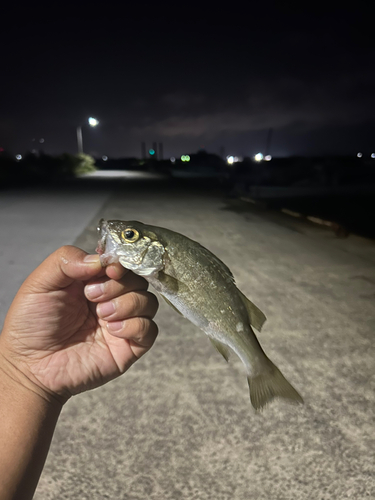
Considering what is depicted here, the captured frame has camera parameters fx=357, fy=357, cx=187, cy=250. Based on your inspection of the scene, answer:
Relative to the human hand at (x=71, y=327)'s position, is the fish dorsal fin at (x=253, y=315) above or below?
above

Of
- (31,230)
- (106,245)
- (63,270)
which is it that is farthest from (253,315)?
(31,230)

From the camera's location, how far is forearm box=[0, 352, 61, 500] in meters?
1.76

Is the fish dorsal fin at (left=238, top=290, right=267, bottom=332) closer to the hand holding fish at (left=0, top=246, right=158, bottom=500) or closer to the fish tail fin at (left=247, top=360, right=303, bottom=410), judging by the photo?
the fish tail fin at (left=247, top=360, right=303, bottom=410)

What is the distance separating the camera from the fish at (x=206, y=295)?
1363 mm

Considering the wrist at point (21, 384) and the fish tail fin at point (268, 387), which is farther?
the wrist at point (21, 384)

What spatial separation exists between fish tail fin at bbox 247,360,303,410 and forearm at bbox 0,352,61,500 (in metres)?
1.29

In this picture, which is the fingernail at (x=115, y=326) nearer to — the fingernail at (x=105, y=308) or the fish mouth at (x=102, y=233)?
→ the fingernail at (x=105, y=308)

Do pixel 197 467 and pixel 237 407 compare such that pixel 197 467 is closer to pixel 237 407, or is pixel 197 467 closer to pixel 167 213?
pixel 237 407

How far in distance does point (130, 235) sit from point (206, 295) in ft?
1.29

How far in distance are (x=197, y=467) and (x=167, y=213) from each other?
12.2m

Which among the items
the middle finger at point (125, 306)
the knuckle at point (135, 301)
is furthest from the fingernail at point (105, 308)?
the knuckle at point (135, 301)

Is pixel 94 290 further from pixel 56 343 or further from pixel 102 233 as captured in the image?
pixel 56 343

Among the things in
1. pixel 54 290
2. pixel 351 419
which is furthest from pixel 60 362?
pixel 351 419

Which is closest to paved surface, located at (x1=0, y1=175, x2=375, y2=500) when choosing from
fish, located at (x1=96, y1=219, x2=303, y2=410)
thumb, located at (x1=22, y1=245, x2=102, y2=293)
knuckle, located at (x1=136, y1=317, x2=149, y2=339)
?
knuckle, located at (x1=136, y1=317, x2=149, y2=339)
